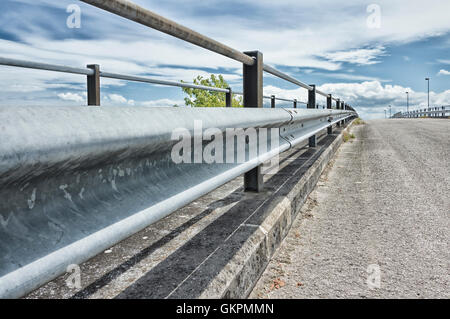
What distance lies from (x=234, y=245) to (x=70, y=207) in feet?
3.31

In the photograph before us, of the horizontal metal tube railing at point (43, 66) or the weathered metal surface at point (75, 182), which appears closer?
the weathered metal surface at point (75, 182)

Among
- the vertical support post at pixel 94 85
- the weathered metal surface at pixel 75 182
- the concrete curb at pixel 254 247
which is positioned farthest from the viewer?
the vertical support post at pixel 94 85

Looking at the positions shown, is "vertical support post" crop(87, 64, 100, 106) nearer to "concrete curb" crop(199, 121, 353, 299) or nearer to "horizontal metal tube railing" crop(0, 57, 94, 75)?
"horizontal metal tube railing" crop(0, 57, 94, 75)

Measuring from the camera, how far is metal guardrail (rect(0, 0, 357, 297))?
88 centimetres

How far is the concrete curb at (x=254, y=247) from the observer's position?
1544 mm

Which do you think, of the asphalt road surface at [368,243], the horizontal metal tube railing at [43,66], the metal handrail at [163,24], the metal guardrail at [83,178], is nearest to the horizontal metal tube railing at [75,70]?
the horizontal metal tube railing at [43,66]

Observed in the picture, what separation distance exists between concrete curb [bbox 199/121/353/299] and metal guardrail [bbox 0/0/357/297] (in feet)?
1.19

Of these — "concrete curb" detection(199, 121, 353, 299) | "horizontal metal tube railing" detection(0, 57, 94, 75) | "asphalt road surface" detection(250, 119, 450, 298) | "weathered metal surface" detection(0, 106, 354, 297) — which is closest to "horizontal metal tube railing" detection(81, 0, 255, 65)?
"weathered metal surface" detection(0, 106, 354, 297)

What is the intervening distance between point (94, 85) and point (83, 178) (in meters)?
3.91

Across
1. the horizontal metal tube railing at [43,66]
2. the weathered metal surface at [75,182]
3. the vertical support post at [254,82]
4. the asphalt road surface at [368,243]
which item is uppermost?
the horizontal metal tube railing at [43,66]

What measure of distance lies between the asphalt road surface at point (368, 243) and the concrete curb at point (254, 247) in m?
0.08

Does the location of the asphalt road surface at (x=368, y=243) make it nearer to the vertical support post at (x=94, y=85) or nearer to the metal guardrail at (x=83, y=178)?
the metal guardrail at (x=83, y=178)
